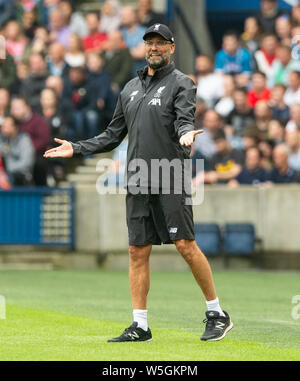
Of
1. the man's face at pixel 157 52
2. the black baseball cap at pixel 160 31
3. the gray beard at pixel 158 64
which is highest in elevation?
the black baseball cap at pixel 160 31

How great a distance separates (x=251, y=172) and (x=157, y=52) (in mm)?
8482

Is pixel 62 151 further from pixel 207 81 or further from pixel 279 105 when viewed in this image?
pixel 207 81

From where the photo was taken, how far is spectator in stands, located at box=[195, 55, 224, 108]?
62.5 feet

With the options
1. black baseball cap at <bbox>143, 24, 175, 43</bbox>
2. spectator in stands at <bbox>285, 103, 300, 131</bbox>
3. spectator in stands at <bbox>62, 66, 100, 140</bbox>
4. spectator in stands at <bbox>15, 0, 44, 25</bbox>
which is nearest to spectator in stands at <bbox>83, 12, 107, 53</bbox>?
→ spectator in stands at <bbox>62, 66, 100, 140</bbox>

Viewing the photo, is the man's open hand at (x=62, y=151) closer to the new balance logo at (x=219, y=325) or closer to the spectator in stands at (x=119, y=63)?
the new balance logo at (x=219, y=325)

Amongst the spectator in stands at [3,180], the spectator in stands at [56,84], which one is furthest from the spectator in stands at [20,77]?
the spectator in stands at [3,180]

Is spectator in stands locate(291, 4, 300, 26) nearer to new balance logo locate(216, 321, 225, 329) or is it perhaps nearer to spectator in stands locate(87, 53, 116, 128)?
spectator in stands locate(87, 53, 116, 128)

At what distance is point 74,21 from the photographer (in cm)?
2148

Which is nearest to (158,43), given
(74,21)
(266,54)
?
(266,54)

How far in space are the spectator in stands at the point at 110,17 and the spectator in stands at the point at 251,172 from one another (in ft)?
16.3

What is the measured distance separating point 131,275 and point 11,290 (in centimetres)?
500

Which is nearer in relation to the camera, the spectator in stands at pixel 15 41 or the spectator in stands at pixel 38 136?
the spectator in stands at pixel 38 136

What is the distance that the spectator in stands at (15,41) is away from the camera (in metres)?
21.2
